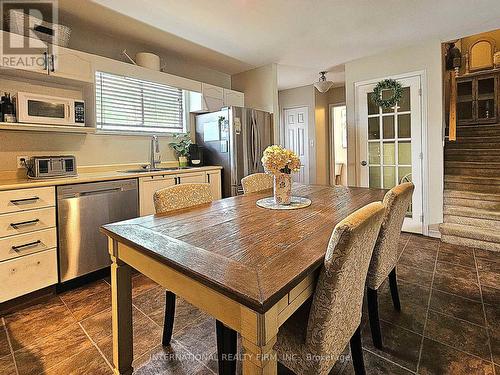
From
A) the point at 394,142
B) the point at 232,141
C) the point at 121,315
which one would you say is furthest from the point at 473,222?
the point at 121,315

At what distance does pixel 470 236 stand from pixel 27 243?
435 cm

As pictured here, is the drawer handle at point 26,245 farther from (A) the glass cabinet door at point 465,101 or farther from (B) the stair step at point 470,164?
(A) the glass cabinet door at point 465,101

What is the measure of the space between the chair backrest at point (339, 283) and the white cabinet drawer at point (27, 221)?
2.11m

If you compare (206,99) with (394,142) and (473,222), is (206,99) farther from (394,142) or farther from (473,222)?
(473,222)

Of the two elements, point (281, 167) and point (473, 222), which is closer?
point (281, 167)

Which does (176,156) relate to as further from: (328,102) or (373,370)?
(328,102)

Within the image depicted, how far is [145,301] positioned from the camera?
2.10 meters

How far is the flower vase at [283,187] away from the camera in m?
1.77

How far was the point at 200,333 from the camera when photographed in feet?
5.63

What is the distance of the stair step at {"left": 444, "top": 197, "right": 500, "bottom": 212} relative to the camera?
352 centimetres

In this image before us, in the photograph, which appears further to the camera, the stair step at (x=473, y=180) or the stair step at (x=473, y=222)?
the stair step at (x=473, y=180)

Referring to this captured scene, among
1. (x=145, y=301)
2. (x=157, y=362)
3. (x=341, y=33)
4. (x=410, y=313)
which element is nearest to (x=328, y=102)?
(x=341, y=33)

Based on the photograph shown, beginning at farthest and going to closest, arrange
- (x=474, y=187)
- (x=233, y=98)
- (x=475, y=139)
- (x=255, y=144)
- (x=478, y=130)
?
(x=478, y=130) → (x=475, y=139) → (x=233, y=98) → (x=474, y=187) → (x=255, y=144)

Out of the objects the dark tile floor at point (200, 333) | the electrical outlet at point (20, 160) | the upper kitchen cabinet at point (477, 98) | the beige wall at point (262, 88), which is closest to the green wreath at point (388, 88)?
the beige wall at point (262, 88)
